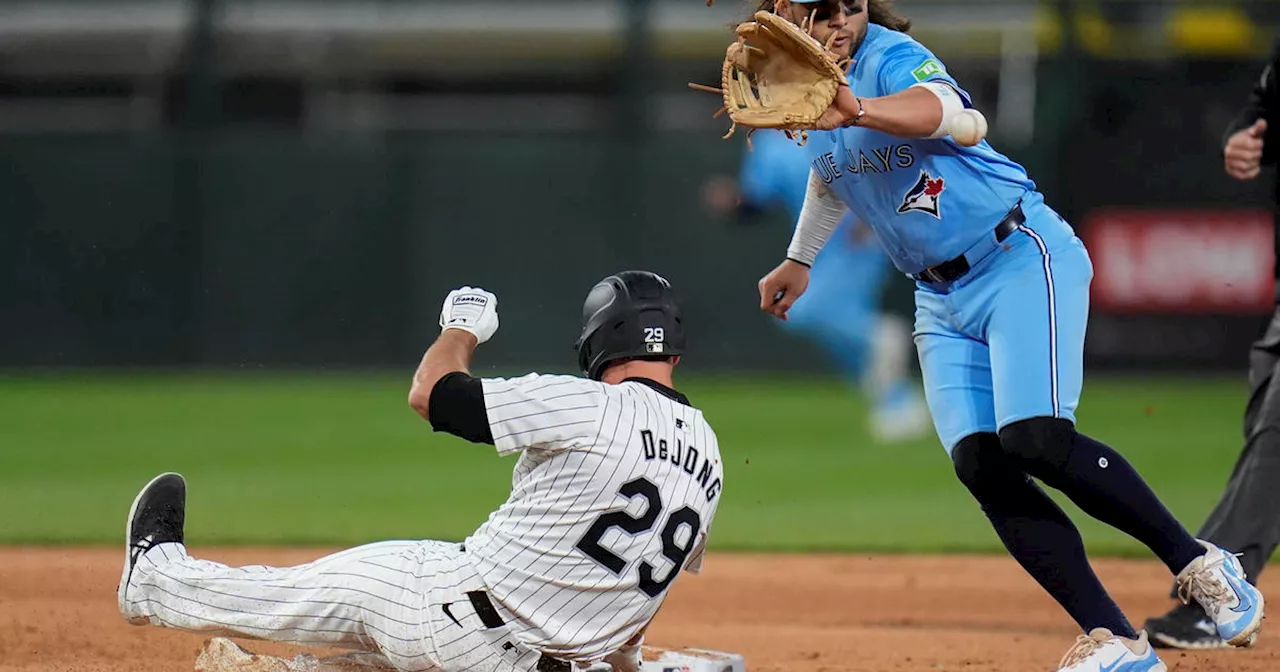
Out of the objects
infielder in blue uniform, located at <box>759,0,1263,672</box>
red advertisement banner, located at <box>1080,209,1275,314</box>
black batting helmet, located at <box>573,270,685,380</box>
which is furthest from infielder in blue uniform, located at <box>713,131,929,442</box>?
black batting helmet, located at <box>573,270,685,380</box>

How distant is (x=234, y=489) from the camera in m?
8.60

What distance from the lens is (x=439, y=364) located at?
3.41m

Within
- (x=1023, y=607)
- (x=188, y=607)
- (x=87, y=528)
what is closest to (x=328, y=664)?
(x=188, y=607)

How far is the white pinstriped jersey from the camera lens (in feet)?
11.1

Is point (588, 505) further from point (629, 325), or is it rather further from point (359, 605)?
point (359, 605)

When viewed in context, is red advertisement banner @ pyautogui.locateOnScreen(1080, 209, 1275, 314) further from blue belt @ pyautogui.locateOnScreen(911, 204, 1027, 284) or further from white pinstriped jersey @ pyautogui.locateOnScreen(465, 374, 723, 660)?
white pinstriped jersey @ pyautogui.locateOnScreen(465, 374, 723, 660)

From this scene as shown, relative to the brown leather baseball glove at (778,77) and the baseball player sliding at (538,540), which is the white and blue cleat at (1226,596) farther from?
the brown leather baseball glove at (778,77)

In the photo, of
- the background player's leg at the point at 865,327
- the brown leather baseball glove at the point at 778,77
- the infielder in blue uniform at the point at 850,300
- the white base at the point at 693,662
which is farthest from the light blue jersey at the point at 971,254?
the background player's leg at the point at 865,327

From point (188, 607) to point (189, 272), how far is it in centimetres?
963

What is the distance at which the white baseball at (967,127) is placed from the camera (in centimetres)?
362

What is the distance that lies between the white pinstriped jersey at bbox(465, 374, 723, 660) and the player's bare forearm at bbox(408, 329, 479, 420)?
109 mm

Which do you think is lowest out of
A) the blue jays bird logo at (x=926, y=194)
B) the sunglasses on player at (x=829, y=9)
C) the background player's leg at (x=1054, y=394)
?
the background player's leg at (x=1054, y=394)

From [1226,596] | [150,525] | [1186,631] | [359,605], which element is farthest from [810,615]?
[150,525]

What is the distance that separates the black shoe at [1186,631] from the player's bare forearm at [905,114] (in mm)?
1961
